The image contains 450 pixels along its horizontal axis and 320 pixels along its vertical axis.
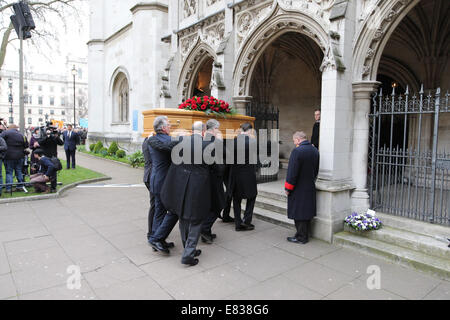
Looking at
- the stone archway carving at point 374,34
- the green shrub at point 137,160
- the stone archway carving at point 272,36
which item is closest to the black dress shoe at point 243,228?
→ the stone archway carving at point 272,36

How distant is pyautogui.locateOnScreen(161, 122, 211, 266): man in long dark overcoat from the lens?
13.0 feet

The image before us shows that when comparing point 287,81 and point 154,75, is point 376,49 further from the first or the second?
point 154,75

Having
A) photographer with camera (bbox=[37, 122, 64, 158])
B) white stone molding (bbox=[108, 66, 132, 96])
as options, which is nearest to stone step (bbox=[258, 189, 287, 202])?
photographer with camera (bbox=[37, 122, 64, 158])

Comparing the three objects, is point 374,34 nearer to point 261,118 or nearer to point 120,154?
point 261,118

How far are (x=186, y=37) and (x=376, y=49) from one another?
22.5ft

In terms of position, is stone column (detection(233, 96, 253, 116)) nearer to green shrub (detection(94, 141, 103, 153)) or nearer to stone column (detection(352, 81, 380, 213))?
stone column (detection(352, 81, 380, 213))

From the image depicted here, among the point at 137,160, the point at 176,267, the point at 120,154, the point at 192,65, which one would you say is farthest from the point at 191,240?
the point at 120,154

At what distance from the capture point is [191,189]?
13.1 ft

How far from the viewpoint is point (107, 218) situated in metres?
6.21

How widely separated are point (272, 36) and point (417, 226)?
5043 mm

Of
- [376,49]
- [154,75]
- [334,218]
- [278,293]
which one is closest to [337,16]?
[376,49]

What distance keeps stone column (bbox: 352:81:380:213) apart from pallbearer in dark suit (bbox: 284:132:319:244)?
3.15 feet
